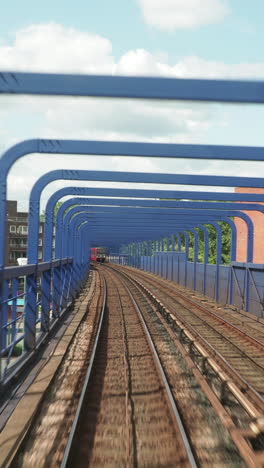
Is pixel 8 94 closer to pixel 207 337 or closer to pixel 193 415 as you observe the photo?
pixel 193 415

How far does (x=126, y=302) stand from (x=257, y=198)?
794cm

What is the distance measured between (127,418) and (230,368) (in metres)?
3.28

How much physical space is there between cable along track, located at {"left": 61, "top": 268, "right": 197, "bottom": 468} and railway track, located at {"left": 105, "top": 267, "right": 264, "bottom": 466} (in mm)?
617

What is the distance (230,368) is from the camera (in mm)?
8891

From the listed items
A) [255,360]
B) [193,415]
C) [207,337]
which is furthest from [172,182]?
[193,415]

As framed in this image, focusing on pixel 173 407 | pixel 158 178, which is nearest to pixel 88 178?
pixel 158 178

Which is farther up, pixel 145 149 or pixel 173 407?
pixel 145 149

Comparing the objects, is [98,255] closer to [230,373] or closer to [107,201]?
[107,201]

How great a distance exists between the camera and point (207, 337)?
1260 cm

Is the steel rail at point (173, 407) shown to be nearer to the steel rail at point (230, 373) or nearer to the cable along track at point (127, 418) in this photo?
the cable along track at point (127, 418)

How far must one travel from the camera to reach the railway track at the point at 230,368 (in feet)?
18.3

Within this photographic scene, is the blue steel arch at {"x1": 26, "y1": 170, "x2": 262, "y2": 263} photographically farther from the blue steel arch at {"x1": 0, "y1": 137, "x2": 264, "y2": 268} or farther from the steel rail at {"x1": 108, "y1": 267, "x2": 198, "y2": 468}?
the steel rail at {"x1": 108, "y1": 267, "x2": 198, "y2": 468}

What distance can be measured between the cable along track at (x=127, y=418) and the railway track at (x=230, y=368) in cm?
62

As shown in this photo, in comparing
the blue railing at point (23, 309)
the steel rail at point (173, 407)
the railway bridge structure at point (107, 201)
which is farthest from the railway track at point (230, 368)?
the blue railing at point (23, 309)
